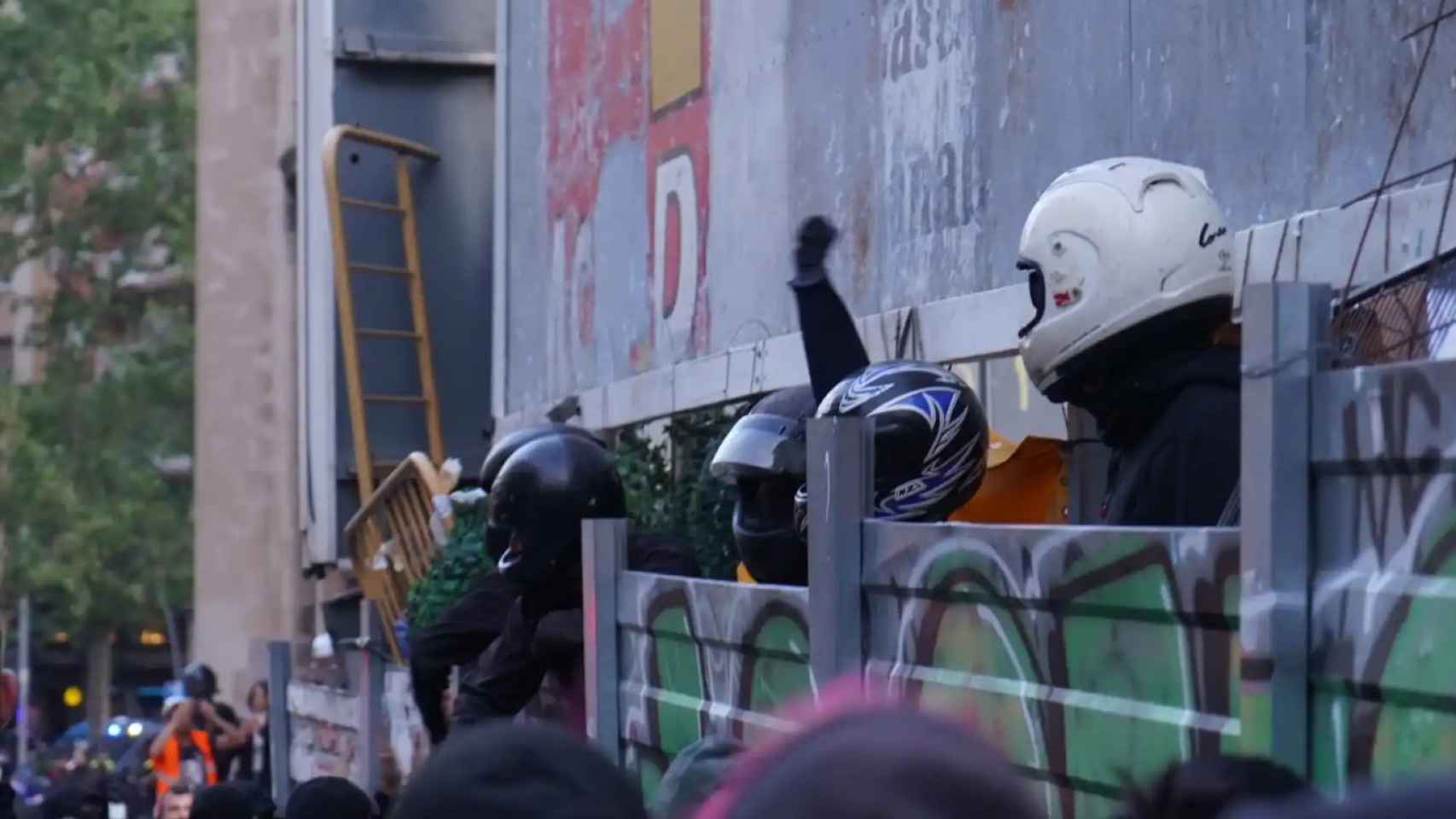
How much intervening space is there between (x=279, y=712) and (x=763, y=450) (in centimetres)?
641

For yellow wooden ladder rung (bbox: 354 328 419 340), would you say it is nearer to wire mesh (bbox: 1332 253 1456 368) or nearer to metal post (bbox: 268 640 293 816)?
metal post (bbox: 268 640 293 816)

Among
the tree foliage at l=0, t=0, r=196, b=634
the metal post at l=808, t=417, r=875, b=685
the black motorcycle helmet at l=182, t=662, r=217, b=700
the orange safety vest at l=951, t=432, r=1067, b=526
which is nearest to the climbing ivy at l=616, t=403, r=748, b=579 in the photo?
the orange safety vest at l=951, t=432, r=1067, b=526

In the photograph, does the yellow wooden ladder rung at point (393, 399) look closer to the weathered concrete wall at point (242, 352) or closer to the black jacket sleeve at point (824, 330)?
the black jacket sleeve at point (824, 330)

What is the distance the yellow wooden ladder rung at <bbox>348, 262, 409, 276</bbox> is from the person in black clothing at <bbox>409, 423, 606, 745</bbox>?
869cm

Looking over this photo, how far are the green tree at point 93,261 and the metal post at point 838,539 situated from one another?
3006 cm

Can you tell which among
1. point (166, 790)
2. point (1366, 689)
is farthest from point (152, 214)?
point (1366, 689)

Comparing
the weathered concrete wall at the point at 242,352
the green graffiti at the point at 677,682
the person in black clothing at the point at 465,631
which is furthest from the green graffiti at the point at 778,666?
the weathered concrete wall at the point at 242,352

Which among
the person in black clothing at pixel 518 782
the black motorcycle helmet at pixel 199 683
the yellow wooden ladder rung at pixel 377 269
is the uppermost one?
the yellow wooden ladder rung at pixel 377 269

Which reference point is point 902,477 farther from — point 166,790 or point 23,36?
point 23,36

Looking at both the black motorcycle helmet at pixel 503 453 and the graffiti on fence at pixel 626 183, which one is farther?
the graffiti on fence at pixel 626 183

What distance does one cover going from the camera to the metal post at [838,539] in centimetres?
438

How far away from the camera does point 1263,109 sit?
6.17 metres

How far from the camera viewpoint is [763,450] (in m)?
5.77

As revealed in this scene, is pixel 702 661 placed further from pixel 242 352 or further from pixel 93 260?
pixel 93 260
